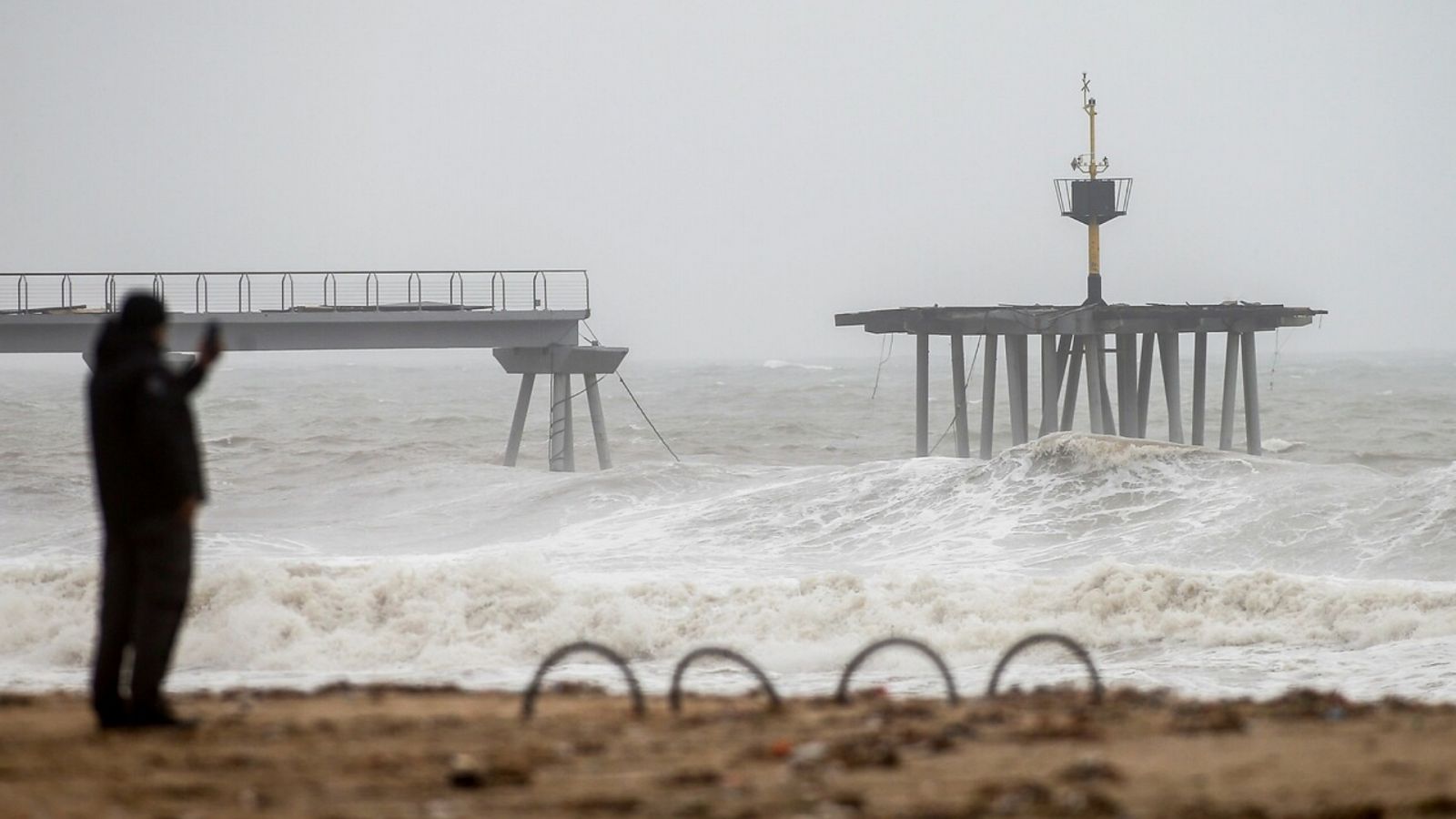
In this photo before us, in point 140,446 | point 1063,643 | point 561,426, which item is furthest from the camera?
point 561,426

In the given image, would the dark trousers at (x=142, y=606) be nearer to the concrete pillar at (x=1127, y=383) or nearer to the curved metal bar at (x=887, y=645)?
the curved metal bar at (x=887, y=645)

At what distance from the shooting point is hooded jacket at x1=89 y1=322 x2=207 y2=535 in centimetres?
653

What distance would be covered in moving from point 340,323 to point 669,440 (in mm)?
26945

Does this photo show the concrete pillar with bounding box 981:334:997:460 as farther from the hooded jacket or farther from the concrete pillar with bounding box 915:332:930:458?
the hooded jacket

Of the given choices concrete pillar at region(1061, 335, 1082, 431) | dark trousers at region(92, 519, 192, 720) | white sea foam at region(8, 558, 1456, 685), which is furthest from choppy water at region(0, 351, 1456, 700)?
dark trousers at region(92, 519, 192, 720)

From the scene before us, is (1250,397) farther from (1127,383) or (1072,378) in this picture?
(1072,378)

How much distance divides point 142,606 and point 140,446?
0.67 meters

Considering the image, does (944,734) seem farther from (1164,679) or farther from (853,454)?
(853,454)

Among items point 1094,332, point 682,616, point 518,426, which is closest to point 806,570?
point 682,616

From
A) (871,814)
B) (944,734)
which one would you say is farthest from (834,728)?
(871,814)

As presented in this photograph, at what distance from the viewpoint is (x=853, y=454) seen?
52.1 m

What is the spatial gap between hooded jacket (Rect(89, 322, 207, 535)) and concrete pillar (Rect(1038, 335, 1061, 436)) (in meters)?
24.8

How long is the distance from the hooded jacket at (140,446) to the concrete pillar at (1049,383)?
24785 mm

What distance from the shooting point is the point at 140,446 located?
21.4 ft
